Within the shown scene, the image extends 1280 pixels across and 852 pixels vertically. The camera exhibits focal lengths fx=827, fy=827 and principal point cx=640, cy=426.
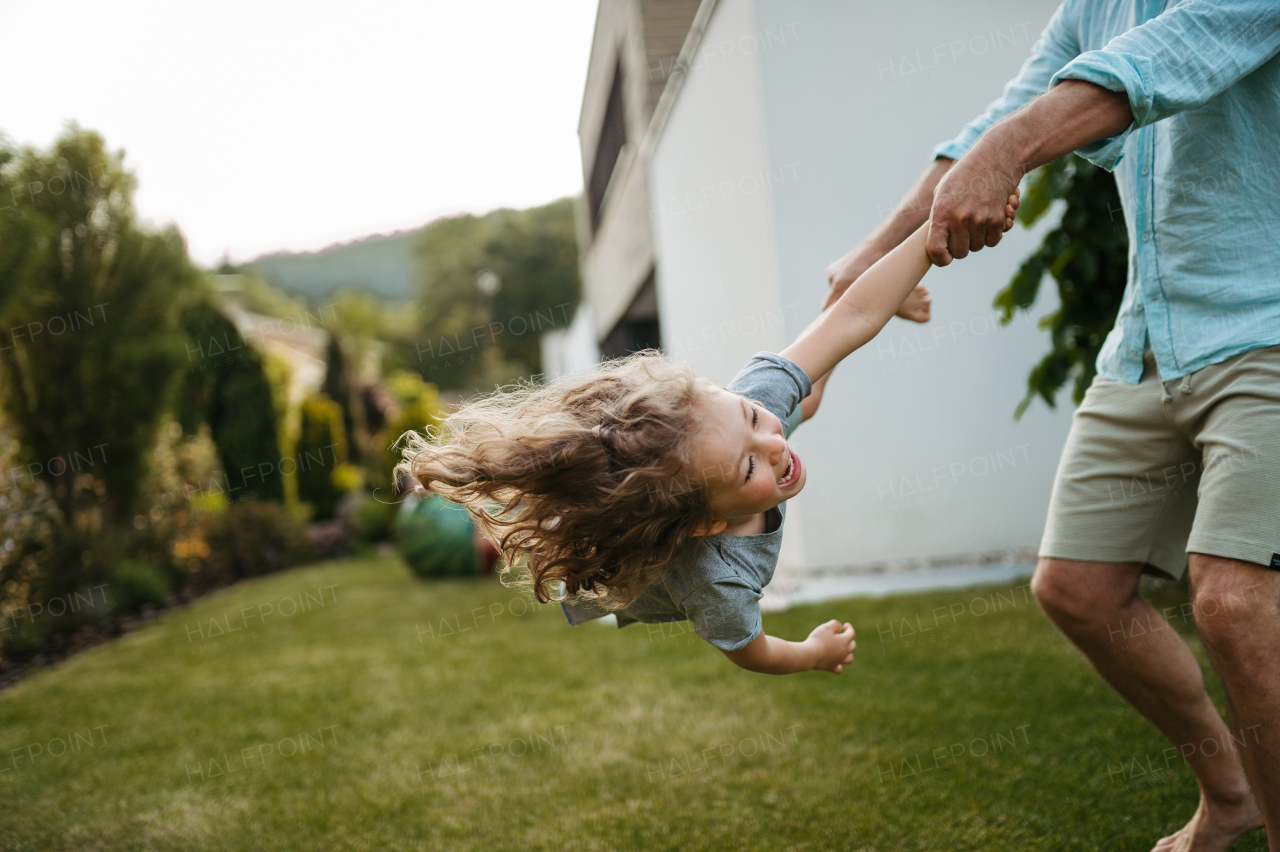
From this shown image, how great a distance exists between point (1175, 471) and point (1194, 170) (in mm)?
574

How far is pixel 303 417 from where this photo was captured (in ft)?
40.9

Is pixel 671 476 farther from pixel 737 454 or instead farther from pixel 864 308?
pixel 864 308

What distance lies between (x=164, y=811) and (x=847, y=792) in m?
2.20

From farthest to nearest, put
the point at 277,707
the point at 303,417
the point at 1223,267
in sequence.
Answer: the point at 303,417 → the point at 277,707 → the point at 1223,267

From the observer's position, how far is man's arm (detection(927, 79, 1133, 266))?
125 cm

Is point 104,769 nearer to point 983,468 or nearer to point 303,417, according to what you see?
point 983,468

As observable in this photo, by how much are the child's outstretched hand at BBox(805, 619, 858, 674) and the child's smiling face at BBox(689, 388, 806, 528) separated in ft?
1.08

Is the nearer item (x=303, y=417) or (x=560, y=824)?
(x=560, y=824)

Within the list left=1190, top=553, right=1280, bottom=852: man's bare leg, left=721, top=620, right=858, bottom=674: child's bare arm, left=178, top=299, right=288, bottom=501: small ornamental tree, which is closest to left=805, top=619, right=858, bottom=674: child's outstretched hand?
left=721, top=620, right=858, bottom=674: child's bare arm

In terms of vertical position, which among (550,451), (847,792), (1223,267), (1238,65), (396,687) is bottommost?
(396,687)

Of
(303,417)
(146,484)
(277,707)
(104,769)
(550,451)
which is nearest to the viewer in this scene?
(550,451)

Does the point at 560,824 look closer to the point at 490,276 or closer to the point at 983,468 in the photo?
the point at 983,468

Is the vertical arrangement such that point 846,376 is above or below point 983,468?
above

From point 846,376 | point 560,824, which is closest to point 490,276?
point 846,376
